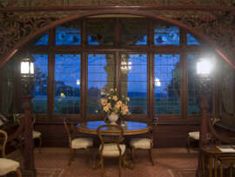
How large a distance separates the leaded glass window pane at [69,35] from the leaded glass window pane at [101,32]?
9.5 inches

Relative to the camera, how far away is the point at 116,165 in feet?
18.6

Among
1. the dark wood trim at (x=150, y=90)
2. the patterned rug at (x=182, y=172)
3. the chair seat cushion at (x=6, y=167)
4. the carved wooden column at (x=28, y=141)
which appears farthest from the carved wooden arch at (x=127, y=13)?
the dark wood trim at (x=150, y=90)

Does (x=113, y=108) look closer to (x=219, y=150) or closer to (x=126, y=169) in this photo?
(x=126, y=169)

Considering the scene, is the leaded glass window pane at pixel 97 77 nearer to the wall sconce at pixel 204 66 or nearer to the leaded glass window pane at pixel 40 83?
the leaded glass window pane at pixel 40 83

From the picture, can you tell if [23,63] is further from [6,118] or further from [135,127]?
[135,127]

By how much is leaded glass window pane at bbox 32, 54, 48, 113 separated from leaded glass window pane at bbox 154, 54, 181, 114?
2532 mm

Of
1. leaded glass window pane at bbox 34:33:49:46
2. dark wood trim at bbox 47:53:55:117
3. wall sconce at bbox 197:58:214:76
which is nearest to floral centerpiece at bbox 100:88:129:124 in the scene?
wall sconce at bbox 197:58:214:76

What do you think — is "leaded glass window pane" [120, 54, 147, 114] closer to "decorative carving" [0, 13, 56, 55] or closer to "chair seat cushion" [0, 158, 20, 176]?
"decorative carving" [0, 13, 56, 55]

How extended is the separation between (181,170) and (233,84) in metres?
2.40

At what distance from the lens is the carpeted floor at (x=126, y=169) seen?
17.0ft

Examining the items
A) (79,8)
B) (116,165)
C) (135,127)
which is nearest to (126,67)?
(135,127)

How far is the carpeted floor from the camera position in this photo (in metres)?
5.17

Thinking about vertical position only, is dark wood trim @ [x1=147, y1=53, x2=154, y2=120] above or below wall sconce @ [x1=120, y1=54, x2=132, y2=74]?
below

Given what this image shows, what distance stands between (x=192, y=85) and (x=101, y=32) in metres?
2.42
